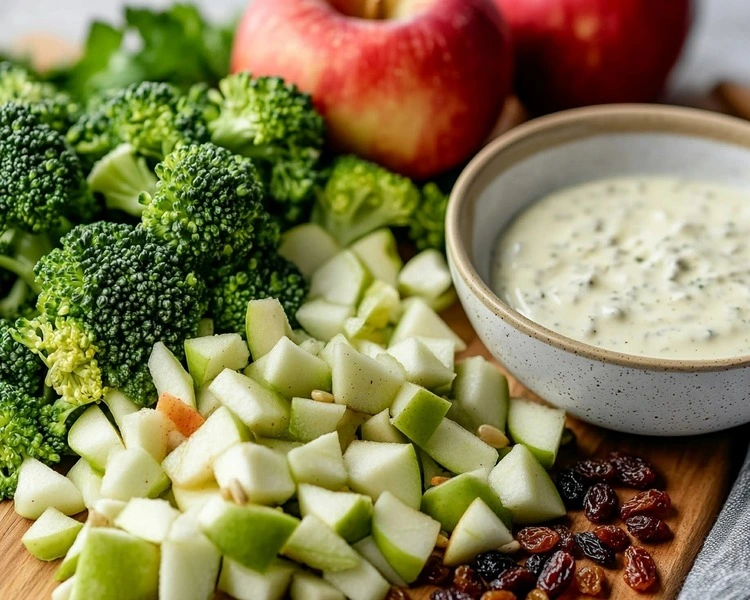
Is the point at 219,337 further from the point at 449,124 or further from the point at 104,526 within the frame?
the point at 449,124

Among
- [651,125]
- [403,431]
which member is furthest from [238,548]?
[651,125]

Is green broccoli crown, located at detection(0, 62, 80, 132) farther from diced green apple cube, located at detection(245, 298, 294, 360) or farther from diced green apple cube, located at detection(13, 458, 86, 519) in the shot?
diced green apple cube, located at detection(13, 458, 86, 519)

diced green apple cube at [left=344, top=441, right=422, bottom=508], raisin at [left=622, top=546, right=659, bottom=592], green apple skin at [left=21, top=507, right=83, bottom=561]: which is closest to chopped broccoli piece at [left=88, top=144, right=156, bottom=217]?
green apple skin at [left=21, top=507, right=83, bottom=561]

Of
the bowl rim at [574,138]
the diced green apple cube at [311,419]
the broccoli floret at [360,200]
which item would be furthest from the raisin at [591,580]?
the broccoli floret at [360,200]

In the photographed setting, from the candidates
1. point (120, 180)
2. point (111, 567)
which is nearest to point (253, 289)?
point (120, 180)

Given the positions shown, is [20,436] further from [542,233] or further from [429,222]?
[542,233]
